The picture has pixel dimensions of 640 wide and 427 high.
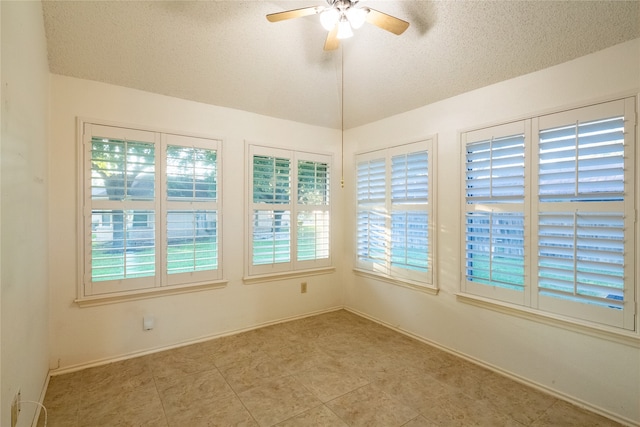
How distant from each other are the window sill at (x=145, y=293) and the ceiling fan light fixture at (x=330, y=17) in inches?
98.0

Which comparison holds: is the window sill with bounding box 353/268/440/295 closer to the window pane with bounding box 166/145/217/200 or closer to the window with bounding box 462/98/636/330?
the window with bounding box 462/98/636/330

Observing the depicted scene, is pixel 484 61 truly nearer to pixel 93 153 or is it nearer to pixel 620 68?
pixel 620 68

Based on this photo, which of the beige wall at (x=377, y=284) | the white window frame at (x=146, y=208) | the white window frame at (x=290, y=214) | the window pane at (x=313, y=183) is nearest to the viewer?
the beige wall at (x=377, y=284)

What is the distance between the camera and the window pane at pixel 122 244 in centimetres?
257

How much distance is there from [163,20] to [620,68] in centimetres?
311

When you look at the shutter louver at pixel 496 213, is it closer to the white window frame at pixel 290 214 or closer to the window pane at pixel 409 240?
the window pane at pixel 409 240

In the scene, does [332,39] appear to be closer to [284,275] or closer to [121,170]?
[121,170]

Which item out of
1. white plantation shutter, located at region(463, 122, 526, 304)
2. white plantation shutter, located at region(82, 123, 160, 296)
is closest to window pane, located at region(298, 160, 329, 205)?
white plantation shutter, located at region(82, 123, 160, 296)

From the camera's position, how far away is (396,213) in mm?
3359

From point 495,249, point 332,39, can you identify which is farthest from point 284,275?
point 332,39

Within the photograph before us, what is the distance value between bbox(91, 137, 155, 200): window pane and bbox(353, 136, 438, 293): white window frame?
228cm

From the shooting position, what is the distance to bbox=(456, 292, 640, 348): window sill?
195cm

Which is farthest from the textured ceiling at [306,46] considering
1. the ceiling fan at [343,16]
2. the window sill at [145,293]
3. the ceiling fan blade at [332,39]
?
the window sill at [145,293]


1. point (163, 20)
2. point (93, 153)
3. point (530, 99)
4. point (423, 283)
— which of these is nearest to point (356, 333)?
point (423, 283)
